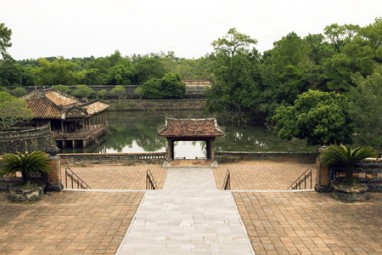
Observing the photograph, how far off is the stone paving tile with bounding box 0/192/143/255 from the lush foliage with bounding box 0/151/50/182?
1243 mm

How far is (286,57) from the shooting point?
2083 inches

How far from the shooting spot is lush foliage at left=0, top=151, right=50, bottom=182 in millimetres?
15008

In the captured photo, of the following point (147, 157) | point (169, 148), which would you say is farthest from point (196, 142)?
point (169, 148)

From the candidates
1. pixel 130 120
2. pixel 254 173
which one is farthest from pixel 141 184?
pixel 130 120

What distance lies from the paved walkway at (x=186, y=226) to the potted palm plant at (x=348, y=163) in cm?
425

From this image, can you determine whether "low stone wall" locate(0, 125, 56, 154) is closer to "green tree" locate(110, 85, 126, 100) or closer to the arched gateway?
the arched gateway

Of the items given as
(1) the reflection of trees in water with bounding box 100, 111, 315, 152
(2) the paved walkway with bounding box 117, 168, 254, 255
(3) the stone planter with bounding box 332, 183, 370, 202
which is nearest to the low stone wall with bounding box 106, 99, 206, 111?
(1) the reflection of trees in water with bounding box 100, 111, 315, 152

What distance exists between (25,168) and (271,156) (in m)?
17.9

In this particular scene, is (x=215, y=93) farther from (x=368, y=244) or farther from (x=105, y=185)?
(x=368, y=244)

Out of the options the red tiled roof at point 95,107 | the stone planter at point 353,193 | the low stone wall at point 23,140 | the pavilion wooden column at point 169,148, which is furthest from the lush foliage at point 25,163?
the red tiled roof at point 95,107

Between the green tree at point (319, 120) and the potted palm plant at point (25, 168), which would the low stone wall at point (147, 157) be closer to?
the green tree at point (319, 120)

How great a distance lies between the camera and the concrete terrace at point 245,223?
437 inches

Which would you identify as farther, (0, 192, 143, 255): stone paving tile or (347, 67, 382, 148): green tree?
(347, 67, 382, 148): green tree

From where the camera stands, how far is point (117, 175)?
900 inches
